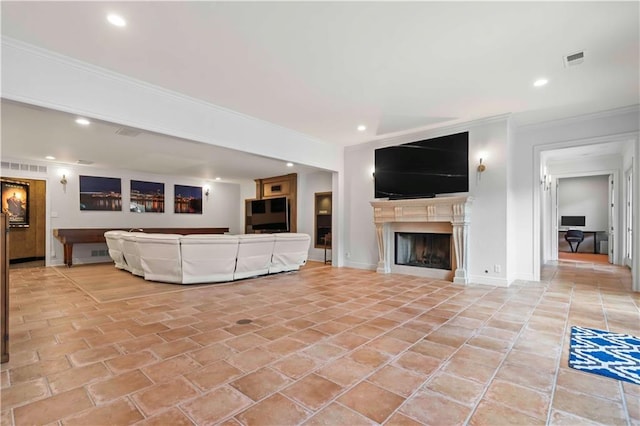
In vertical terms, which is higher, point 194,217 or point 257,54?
point 257,54

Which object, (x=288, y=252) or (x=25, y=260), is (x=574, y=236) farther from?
(x=25, y=260)

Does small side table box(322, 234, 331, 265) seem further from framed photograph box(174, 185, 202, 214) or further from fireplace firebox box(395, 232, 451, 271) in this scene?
framed photograph box(174, 185, 202, 214)

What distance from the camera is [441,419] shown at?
1692mm

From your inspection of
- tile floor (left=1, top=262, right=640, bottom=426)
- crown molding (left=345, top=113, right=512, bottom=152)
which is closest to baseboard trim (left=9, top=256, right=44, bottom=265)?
tile floor (left=1, top=262, right=640, bottom=426)

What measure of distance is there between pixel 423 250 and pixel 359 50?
4.50 m

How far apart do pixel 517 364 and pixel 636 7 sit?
3.18m

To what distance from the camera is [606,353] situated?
2.58 metres

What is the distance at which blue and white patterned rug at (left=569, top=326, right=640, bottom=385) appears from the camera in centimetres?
228

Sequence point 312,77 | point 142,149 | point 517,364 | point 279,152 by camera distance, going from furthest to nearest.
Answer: point 142,149 < point 279,152 < point 312,77 < point 517,364

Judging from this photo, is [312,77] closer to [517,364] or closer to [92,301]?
[517,364]

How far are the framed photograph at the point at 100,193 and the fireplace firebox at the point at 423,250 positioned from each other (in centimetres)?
800

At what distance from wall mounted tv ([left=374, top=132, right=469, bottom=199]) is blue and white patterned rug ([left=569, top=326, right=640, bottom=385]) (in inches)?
123

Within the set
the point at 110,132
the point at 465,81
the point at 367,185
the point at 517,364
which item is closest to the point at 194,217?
the point at 110,132

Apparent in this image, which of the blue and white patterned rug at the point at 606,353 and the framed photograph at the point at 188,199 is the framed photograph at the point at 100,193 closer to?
the framed photograph at the point at 188,199
